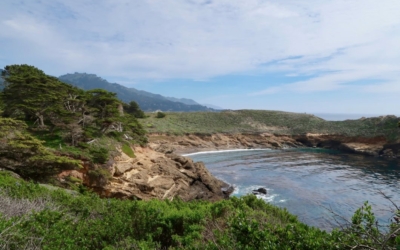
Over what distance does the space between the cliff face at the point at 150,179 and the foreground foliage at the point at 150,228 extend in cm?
768

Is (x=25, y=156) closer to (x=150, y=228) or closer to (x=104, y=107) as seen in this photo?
(x=104, y=107)

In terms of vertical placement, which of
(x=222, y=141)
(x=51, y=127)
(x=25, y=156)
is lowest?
(x=222, y=141)

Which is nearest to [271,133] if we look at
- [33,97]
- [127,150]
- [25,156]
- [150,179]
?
[127,150]

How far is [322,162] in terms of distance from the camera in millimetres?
37875

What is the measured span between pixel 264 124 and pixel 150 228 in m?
59.1

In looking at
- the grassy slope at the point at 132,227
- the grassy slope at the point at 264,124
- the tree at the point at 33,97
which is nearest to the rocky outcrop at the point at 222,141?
the grassy slope at the point at 264,124

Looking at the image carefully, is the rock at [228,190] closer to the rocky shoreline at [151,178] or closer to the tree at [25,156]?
the rocky shoreline at [151,178]

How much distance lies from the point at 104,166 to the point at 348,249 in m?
16.5

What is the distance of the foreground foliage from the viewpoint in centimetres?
461

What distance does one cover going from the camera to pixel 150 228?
24.2 feet

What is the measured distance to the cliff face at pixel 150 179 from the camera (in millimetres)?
17234

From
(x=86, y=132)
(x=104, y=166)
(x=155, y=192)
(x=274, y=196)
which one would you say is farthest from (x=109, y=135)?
(x=274, y=196)

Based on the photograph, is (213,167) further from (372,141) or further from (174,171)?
(372,141)

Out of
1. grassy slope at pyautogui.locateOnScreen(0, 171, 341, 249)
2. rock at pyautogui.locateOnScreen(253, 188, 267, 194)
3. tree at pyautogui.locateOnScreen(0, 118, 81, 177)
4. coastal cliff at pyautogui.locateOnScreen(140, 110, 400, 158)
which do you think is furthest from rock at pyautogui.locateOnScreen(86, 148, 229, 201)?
coastal cliff at pyautogui.locateOnScreen(140, 110, 400, 158)
